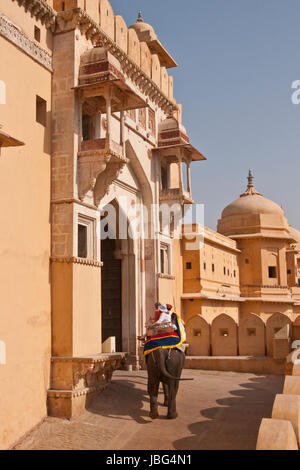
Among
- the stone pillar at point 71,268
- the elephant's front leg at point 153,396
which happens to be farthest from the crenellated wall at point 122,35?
the elephant's front leg at point 153,396

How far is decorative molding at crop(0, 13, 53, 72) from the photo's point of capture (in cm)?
942

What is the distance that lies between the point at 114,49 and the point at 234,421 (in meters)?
8.62

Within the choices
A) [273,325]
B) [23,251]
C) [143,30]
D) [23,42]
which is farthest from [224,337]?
[143,30]

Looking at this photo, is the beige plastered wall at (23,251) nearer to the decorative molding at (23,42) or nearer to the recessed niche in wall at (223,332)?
Result: the decorative molding at (23,42)

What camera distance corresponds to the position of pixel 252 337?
13.8 meters

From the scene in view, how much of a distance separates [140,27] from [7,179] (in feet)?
39.0

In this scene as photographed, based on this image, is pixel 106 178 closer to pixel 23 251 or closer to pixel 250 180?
pixel 23 251

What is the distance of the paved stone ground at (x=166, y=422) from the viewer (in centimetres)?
841

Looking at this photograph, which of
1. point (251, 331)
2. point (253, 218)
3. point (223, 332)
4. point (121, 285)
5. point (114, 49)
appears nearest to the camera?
point (114, 49)

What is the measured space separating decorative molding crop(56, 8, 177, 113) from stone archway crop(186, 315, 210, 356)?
640 cm

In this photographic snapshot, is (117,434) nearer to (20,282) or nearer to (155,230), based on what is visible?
(20,282)

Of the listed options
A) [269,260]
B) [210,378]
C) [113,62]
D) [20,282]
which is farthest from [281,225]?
[20,282]

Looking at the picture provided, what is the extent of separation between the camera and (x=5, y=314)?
8.94 m

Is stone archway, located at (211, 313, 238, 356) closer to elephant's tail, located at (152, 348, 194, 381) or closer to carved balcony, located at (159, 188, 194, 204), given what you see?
carved balcony, located at (159, 188, 194, 204)
